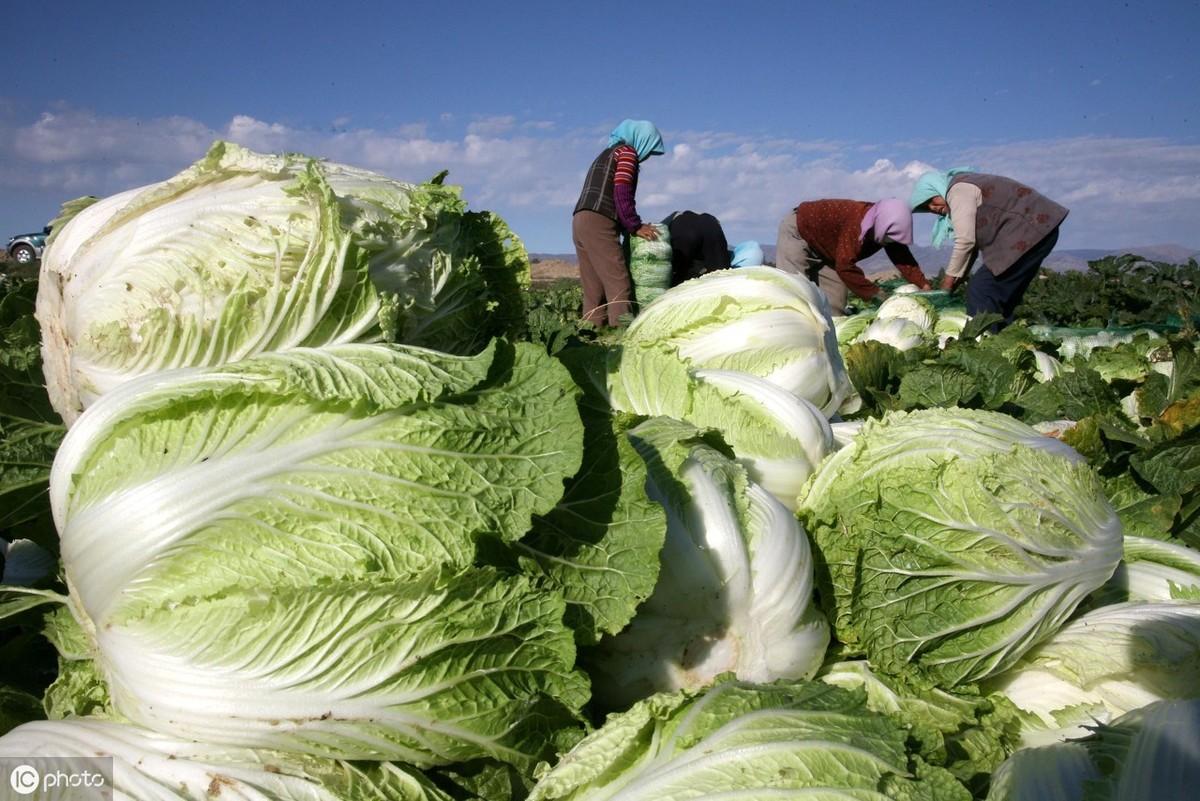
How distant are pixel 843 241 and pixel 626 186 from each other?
3.29 m

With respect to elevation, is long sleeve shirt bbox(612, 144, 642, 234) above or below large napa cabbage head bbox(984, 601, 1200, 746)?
above

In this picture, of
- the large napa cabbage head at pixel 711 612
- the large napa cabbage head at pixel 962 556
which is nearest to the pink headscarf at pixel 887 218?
the large napa cabbage head at pixel 962 556

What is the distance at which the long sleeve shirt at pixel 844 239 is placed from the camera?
36.1 feet

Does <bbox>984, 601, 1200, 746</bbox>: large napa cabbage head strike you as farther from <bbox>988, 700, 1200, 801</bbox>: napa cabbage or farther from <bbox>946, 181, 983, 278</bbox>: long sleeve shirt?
<bbox>946, 181, 983, 278</bbox>: long sleeve shirt

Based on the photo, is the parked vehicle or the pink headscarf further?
the parked vehicle

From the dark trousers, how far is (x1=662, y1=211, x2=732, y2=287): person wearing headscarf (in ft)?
12.5

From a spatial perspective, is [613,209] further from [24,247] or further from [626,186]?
[24,247]

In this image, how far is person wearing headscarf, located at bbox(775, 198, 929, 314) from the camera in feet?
36.2

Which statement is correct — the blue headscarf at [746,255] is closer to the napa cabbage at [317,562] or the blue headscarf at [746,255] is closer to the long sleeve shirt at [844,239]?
the long sleeve shirt at [844,239]

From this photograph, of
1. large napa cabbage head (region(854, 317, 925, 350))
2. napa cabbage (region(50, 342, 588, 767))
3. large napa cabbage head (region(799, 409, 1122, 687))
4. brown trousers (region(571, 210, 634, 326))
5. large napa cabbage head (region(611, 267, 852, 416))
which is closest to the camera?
napa cabbage (region(50, 342, 588, 767))

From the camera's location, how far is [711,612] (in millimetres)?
2229

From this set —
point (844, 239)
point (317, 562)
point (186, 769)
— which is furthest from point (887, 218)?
point (186, 769)

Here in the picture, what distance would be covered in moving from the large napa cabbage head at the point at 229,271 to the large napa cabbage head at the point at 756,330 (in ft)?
5.57

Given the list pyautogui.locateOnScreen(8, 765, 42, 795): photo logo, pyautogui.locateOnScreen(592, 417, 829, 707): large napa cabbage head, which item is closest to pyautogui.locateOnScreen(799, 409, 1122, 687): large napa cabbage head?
pyautogui.locateOnScreen(592, 417, 829, 707): large napa cabbage head
